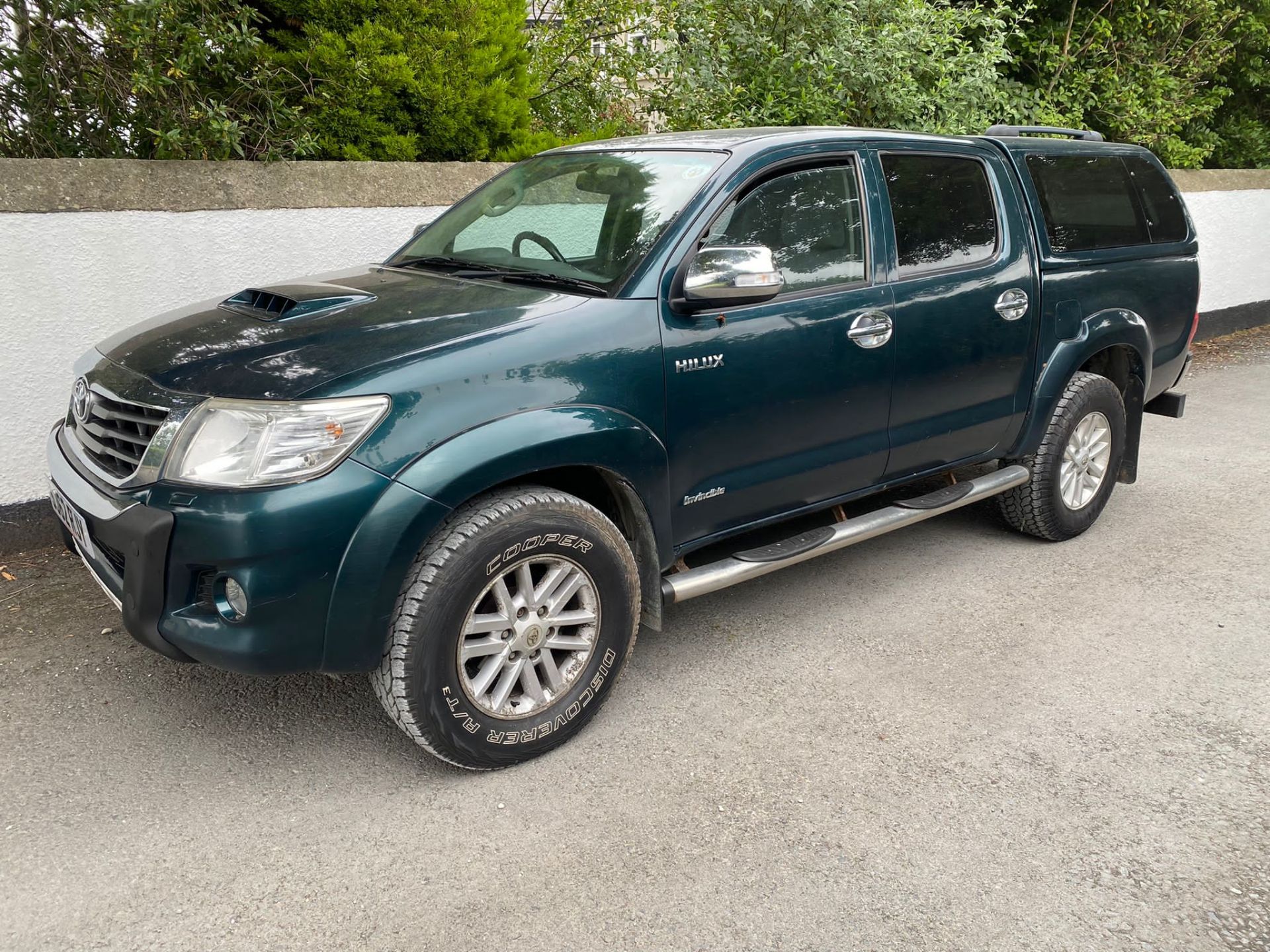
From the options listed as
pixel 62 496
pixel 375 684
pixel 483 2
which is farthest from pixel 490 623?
pixel 483 2

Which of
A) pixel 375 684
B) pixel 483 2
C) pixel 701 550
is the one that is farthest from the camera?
pixel 483 2

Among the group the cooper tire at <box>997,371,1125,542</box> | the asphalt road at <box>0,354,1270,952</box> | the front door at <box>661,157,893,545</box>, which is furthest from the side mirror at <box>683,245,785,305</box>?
the cooper tire at <box>997,371,1125,542</box>

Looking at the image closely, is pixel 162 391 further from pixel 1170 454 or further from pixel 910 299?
pixel 1170 454

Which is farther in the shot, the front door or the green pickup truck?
the front door

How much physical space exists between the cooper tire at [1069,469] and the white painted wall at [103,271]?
3.69 metres

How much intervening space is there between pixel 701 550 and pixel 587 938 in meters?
2.41

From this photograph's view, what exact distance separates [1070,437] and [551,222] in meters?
2.69

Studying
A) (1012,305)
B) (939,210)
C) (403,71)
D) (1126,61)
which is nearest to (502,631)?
(939,210)

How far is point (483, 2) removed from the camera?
656cm

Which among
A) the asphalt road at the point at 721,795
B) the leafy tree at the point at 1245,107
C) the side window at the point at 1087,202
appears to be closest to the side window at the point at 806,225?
the side window at the point at 1087,202

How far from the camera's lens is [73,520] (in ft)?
10.6

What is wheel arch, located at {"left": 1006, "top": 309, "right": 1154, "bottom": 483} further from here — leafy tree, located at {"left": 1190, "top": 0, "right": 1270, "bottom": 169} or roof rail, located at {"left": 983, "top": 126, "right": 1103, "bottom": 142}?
leafy tree, located at {"left": 1190, "top": 0, "right": 1270, "bottom": 169}

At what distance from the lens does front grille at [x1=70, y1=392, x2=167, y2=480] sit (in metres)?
2.98

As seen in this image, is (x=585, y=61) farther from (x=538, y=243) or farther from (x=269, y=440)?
(x=269, y=440)
